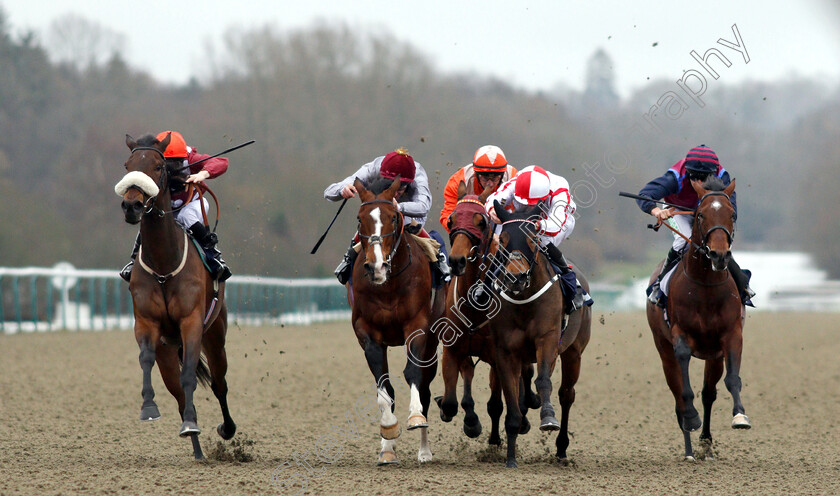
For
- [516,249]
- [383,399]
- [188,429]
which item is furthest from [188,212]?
[516,249]

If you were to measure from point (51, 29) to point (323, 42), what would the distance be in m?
7.94

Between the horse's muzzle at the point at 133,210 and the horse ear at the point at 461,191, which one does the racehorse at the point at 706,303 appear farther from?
the horse's muzzle at the point at 133,210

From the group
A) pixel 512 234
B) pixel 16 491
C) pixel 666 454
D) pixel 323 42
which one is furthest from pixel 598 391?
pixel 323 42

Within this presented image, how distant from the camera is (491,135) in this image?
2203 cm

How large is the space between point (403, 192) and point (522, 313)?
119cm

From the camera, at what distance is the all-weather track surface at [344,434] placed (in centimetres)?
603

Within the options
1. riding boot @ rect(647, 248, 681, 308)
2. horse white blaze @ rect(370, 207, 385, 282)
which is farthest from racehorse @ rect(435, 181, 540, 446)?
riding boot @ rect(647, 248, 681, 308)

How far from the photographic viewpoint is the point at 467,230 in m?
6.29

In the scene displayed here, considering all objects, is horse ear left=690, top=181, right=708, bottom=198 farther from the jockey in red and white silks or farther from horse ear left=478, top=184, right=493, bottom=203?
horse ear left=478, top=184, right=493, bottom=203

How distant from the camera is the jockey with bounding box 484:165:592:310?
686 centimetres

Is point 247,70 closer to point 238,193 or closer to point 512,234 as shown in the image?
point 238,193

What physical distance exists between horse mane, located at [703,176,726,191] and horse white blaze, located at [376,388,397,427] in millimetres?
2586

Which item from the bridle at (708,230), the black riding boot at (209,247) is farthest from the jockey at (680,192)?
the black riding boot at (209,247)

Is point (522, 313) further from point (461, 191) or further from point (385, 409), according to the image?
point (385, 409)
